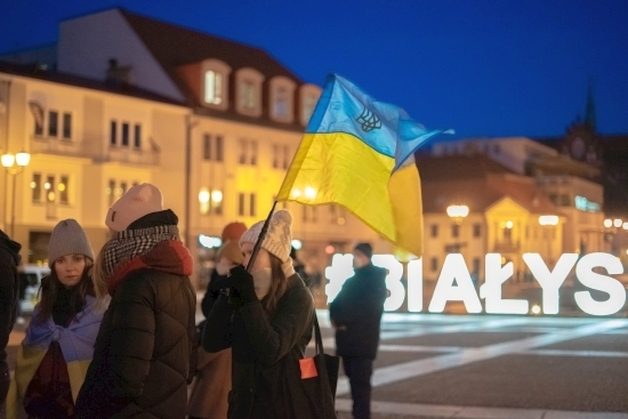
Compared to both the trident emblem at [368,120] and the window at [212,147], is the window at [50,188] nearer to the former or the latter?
the window at [212,147]

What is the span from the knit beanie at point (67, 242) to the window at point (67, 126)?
3880 cm

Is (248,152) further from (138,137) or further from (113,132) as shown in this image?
(113,132)

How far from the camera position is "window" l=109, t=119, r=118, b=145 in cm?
4491

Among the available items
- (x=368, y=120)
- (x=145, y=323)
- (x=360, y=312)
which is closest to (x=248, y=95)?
(x=360, y=312)

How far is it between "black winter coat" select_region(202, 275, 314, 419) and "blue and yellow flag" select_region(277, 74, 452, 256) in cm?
78

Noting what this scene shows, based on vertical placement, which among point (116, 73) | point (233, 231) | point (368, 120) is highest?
point (116, 73)

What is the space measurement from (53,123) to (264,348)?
39.8 meters

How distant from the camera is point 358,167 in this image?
5555 mm

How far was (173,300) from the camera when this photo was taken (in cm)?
432

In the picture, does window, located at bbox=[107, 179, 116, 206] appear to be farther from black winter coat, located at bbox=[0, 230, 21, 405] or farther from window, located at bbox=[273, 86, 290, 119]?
black winter coat, located at bbox=[0, 230, 21, 405]

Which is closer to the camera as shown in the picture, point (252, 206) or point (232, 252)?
point (232, 252)

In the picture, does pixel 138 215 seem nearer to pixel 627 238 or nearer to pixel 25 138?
pixel 627 238

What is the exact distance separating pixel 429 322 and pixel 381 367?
12.6 m

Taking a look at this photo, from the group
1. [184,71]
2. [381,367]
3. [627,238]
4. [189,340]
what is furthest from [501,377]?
[184,71]
